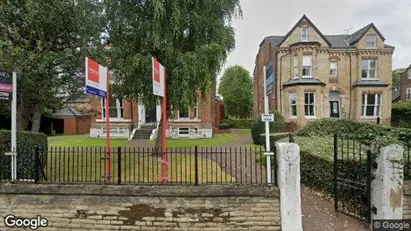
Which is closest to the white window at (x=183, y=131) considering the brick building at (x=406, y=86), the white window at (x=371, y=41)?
the white window at (x=371, y=41)

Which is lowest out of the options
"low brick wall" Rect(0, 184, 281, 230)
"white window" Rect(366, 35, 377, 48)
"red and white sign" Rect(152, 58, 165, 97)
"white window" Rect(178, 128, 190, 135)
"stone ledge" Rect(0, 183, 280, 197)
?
"low brick wall" Rect(0, 184, 281, 230)

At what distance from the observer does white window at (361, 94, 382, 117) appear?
25.8 metres

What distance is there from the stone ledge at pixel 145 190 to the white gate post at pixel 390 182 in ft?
6.89

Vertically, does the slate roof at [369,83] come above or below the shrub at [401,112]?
above

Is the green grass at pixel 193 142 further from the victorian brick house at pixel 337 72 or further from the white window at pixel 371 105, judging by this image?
the white window at pixel 371 105

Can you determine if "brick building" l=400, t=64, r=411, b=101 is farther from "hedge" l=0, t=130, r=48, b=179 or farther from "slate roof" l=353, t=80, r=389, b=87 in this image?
"hedge" l=0, t=130, r=48, b=179

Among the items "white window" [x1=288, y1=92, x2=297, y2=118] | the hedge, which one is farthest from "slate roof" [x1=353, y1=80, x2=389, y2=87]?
the hedge

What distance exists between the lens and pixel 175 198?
5.96 metres

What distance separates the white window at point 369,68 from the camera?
25984 millimetres

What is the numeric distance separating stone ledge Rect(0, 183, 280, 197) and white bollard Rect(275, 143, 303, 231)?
223mm

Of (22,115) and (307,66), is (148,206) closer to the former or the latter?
(22,115)

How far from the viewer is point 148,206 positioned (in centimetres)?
596

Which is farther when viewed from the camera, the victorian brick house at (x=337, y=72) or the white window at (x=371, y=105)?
the white window at (x=371, y=105)

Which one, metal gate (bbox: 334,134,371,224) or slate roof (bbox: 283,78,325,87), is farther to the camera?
slate roof (bbox: 283,78,325,87)
